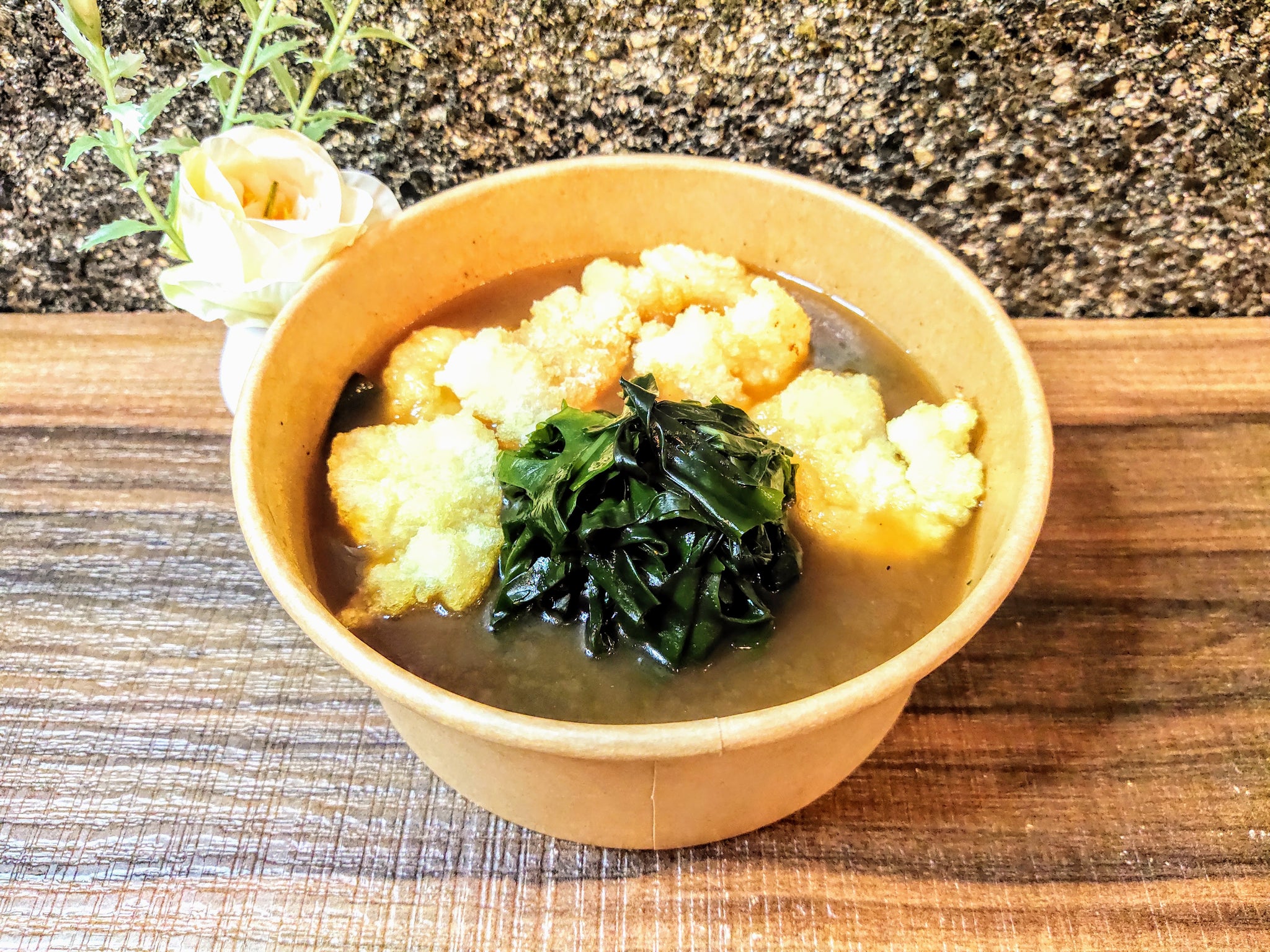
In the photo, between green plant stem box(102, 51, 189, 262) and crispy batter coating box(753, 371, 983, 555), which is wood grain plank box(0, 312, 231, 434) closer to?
green plant stem box(102, 51, 189, 262)

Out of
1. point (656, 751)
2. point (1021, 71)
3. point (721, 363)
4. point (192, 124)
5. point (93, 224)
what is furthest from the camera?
point (93, 224)

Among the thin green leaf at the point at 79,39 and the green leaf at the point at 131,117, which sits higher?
the thin green leaf at the point at 79,39

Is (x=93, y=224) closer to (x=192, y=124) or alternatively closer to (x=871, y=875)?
(x=192, y=124)

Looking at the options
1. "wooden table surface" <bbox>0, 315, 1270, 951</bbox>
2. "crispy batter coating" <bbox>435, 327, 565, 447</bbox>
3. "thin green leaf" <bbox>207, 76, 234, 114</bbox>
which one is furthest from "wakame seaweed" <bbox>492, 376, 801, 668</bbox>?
"thin green leaf" <bbox>207, 76, 234, 114</bbox>

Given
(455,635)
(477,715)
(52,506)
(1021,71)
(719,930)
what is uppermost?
(1021,71)

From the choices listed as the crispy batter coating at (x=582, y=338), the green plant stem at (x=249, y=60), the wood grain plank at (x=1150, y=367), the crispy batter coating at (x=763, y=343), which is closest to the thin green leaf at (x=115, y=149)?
the green plant stem at (x=249, y=60)

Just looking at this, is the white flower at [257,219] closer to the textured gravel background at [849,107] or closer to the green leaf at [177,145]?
the green leaf at [177,145]

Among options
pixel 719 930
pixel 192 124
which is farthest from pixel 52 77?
pixel 719 930
